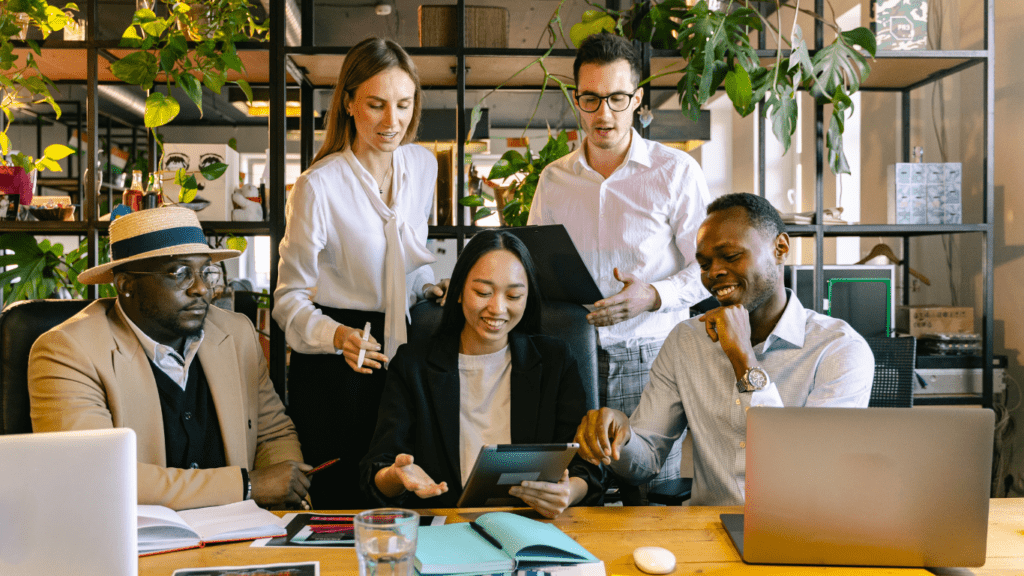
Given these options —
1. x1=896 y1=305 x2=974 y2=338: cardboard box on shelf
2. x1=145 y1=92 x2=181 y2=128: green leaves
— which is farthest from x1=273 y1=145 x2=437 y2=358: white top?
x1=896 y1=305 x2=974 y2=338: cardboard box on shelf

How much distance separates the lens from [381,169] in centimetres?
200

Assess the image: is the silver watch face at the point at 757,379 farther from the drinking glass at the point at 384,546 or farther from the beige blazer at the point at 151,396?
the beige blazer at the point at 151,396

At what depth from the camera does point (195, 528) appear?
122 centimetres

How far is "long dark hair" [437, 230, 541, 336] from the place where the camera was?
5.77 feet

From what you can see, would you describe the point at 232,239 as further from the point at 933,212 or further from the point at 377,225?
the point at 933,212

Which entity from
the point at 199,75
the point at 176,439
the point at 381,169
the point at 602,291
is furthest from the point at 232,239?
the point at 602,291

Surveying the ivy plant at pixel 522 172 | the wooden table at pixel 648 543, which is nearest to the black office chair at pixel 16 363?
the wooden table at pixel 648 543

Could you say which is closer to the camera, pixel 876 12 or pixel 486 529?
pixel 486 529

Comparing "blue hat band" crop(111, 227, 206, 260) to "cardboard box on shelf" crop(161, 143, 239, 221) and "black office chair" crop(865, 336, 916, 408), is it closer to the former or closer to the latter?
"cardboard box on shelf" crop(161, 143, 239, 221)

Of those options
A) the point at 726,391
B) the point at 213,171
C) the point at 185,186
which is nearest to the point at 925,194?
the point at 726,391

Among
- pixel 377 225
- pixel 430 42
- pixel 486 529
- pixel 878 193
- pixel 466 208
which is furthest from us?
pixel 878 193

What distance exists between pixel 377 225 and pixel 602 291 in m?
0.64

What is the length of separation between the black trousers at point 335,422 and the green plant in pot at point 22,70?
156cm

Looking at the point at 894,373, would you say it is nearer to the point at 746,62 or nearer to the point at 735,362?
the point at 735,362
